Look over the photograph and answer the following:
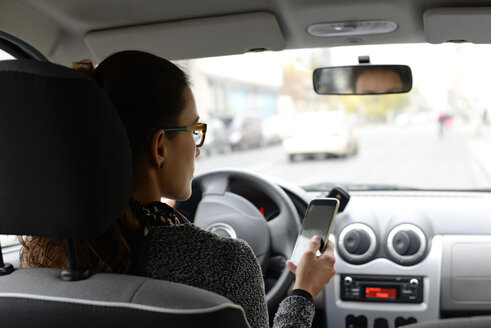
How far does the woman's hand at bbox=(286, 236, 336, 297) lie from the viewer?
2018 mm

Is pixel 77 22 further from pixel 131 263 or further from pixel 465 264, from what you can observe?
pixel 465 264

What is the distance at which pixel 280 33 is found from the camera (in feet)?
9.96

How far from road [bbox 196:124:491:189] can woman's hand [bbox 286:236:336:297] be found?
5.89m

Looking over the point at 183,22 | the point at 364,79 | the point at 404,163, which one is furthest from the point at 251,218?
the point at 404,163

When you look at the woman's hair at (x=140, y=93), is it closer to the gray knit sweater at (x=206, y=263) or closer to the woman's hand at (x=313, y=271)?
the gray knit sweater at (x=206, y=263)

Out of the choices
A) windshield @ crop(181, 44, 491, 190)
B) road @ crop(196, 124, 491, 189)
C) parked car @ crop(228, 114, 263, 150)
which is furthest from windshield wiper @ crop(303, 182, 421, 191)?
parked car @ crop(228, 114, 263, 150)

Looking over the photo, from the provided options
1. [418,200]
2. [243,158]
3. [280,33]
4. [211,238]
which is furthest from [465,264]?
[243,158]

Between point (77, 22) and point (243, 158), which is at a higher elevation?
point (77, 22)

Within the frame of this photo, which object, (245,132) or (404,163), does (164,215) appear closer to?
(404,163)

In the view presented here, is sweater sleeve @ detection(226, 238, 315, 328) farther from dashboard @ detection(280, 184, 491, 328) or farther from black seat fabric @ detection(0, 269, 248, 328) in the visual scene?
dashboard @ detection(280, 184, 491, 328)

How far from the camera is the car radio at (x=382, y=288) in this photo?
10.7 ft

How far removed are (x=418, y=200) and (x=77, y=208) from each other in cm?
254

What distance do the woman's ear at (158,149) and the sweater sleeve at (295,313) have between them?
0.63 m

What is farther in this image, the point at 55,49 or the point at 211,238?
the point at 55,49
